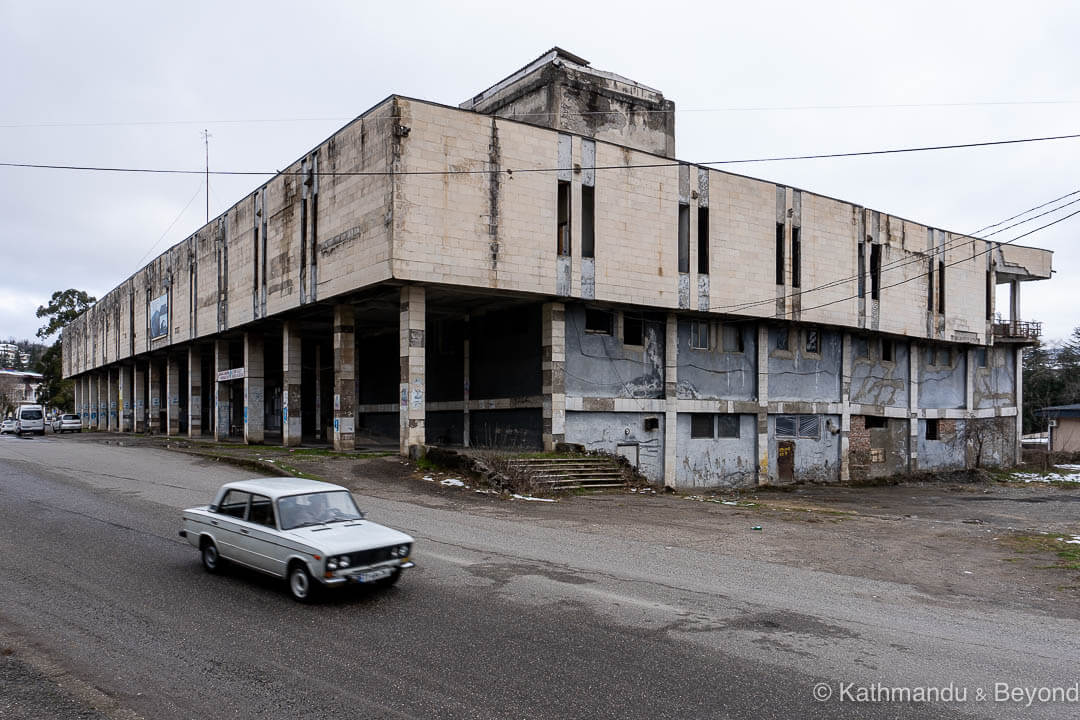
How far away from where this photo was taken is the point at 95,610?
7949 millimetres

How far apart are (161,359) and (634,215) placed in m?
41.1

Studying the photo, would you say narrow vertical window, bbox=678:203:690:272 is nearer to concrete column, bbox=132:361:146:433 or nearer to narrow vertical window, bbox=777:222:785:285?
narrow vertical window, bbox=777:222:785:285

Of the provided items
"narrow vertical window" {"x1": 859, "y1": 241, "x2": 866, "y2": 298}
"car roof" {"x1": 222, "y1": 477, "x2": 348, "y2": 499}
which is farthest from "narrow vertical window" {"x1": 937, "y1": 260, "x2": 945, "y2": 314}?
"car roof" {"x1": 222, "y1": 477, "x2": 348, "y2": 499}

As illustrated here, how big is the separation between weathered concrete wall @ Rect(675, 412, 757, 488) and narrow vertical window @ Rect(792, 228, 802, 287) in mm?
6164

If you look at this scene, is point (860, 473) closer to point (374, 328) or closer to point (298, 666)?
point (374, 328)

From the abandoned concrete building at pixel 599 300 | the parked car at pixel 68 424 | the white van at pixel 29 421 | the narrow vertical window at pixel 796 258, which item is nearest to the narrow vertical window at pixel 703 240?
the abandoned concrete building at pixel 599 300

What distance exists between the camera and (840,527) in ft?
51.5

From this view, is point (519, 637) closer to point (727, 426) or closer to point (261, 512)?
point (261, 512)

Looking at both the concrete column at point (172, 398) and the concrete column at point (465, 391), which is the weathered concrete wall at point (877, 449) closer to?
the concrete column at point (465, 391)

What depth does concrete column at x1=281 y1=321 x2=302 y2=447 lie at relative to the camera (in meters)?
30.5

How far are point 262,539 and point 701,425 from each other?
22980 mm

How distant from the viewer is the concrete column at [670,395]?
28188mm

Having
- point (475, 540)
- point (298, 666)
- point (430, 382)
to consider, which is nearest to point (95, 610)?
point (298, 666)

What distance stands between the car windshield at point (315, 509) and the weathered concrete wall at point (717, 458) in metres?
20.7
